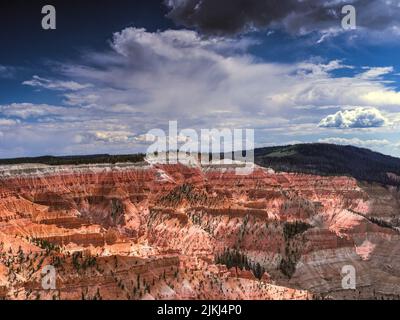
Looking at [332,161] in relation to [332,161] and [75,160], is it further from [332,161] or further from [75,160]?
[75,160]

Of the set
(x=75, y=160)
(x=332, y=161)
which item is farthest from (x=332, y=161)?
(x=75, y=160)

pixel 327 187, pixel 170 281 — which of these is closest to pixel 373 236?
pixel 327 187

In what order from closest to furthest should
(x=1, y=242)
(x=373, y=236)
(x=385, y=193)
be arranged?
(x=1, y=242)
(x=373, y=236)
(x=385, y=193)

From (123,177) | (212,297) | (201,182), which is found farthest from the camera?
(201,182)

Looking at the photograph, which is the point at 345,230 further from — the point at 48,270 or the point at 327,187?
the point at 48,270

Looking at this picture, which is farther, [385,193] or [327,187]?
[385,193]

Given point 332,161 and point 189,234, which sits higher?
point 332,161

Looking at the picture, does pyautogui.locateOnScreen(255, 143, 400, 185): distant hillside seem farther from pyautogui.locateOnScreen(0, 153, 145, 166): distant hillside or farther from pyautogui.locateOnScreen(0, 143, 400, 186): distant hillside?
pyautogui.locateOnScreen(0, 153, 145, 166): distant hillside
